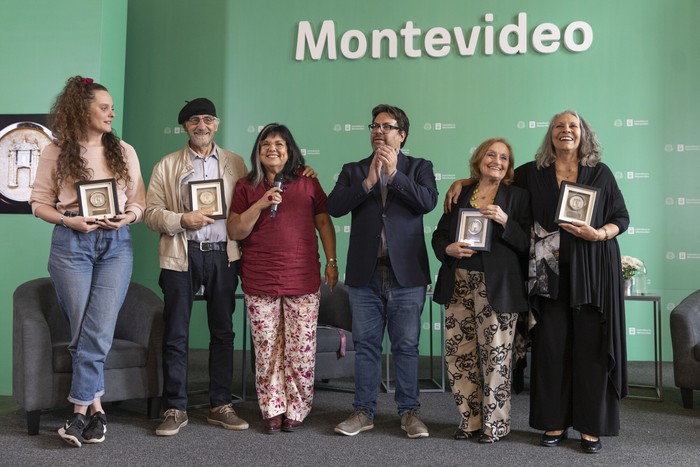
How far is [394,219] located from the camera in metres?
3.31

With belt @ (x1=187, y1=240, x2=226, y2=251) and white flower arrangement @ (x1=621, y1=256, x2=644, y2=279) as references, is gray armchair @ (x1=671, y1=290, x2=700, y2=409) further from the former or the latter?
belt @ (x1=187, y1=240, x2=226, y2=251)

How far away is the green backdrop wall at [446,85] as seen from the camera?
5770mm

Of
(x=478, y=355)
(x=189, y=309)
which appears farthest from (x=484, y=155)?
(x=189, y=309)

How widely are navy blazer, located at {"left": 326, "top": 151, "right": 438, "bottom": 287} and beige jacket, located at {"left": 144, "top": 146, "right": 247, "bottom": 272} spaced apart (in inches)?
23.1

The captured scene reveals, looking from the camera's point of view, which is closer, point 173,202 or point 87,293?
point 87,293

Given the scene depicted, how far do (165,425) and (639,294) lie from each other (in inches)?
134

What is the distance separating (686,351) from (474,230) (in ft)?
6.57

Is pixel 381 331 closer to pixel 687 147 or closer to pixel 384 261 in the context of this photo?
pixel 384 261

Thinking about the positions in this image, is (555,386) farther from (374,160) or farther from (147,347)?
(147,347)

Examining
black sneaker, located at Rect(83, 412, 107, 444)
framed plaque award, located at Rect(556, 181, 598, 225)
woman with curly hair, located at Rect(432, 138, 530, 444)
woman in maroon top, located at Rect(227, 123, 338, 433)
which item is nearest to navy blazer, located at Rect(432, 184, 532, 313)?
woman with curly hair, located at Rect(432, 138, 530, 444)

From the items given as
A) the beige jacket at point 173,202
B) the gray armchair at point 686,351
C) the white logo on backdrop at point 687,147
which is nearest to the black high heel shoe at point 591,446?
the gray armchair at point 686,351

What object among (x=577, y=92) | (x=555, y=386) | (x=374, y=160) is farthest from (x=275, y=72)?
(x=555, y=386)

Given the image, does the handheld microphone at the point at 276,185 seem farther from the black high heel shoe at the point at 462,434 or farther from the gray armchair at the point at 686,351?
the gray armchair at the point at 686,351

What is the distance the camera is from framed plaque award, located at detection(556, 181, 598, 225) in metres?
3.03
